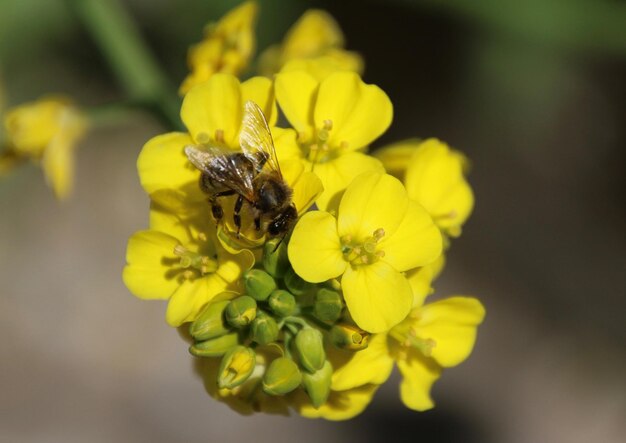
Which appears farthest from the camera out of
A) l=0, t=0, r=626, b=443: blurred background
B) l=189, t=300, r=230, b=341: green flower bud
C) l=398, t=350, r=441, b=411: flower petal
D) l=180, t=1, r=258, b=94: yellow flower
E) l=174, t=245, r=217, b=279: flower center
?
l=0, t=0, r=626, b=443: blurred background

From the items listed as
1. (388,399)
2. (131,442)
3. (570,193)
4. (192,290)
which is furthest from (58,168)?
(570,193)

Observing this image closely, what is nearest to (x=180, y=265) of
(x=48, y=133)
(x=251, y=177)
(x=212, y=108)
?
(x=251, y=177)

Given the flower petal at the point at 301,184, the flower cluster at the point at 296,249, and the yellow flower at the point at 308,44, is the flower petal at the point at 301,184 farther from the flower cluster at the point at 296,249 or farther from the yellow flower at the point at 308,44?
the yellow flower at the point at 308,44

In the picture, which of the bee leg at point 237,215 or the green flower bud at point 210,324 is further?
the bee leg at point 237,215

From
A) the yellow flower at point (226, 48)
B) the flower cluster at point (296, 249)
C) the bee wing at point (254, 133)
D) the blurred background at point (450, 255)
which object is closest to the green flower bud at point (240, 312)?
the flower cluster at point (296, 249)

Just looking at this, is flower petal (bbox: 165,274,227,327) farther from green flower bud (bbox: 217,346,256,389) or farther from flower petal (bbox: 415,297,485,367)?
flower petal (bbox: 415,297,485,367)

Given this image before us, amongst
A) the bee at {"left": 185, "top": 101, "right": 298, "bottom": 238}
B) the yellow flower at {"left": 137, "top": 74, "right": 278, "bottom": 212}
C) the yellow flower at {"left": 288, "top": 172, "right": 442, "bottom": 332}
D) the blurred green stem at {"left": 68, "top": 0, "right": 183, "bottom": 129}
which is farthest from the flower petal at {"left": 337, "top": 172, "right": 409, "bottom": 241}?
the blurred green stem at {"left": 68, "top": 0, "right": 183, "bottom": 129}
